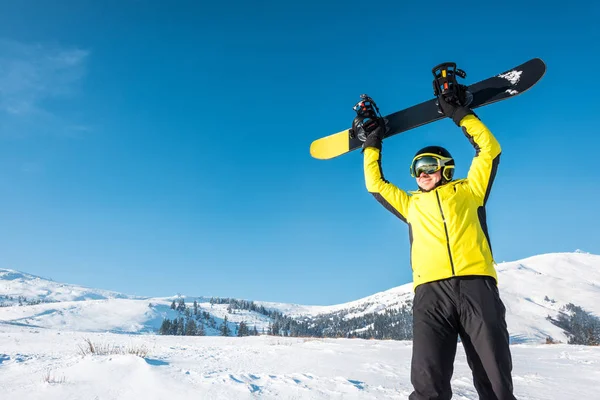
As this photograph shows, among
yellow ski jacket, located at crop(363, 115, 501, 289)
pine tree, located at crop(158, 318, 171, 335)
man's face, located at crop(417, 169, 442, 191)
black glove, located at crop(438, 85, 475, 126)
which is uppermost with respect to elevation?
black glove, located at crop(438, 85, 475, 126)

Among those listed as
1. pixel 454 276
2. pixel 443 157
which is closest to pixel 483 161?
pixel 443 157

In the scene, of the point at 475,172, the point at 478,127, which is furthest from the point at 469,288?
the point at 478,127

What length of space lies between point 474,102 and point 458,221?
2.39 metres

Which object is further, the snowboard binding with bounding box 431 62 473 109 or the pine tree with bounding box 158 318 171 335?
the pine tree with bounding box 158 318 171 335

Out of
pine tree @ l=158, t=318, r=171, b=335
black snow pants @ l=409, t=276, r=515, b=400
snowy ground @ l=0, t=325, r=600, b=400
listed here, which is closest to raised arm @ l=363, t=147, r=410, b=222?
black snow pants @ l=409, t=276, r=515, b=400

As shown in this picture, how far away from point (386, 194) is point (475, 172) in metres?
0.86

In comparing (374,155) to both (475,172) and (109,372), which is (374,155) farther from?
(109,372)

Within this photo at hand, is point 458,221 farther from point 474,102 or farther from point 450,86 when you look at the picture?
point 474,102

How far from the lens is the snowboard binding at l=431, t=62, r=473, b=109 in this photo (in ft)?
12.4

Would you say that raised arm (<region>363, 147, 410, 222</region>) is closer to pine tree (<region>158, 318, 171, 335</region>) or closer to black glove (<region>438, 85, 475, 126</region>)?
black glove (<region>438, 85, 475, 126</region>)

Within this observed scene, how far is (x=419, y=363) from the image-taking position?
9.27ft

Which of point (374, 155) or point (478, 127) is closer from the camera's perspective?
point (478, 127)

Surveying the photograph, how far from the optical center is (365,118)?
4.53 m

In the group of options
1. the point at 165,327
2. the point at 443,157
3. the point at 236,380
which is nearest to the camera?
the point at 443,157
